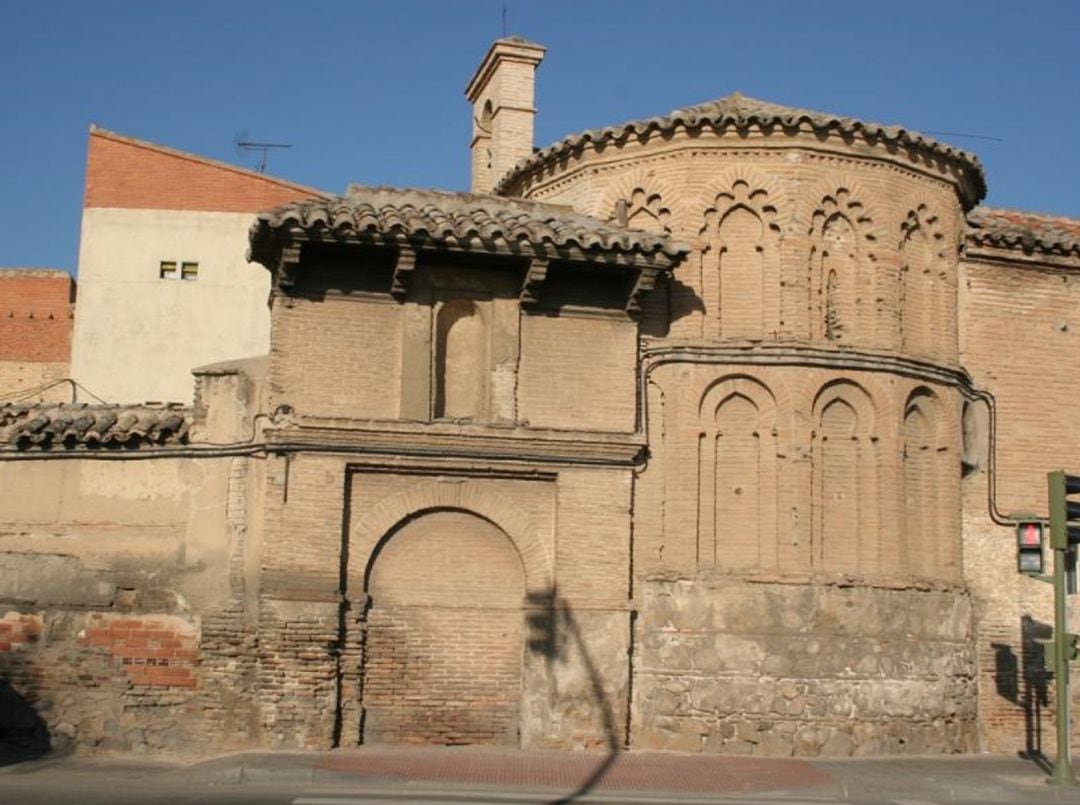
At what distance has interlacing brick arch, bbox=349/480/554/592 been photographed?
1661 cm

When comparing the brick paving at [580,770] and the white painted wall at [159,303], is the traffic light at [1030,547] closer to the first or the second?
the brick paving at [580,770]

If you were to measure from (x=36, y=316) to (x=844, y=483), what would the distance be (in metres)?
22.7

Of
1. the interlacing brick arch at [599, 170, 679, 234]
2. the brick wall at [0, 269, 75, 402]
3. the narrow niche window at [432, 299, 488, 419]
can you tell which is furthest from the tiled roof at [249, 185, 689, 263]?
the brick wall at [0, 269, 75, 402]

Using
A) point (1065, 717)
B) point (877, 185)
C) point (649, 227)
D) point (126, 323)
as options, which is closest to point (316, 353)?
point (649, 227)

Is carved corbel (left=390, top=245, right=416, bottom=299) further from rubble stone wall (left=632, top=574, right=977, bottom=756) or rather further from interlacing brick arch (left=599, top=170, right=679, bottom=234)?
rubble stone wall (left=632, top=574, right=977, bottom=756)

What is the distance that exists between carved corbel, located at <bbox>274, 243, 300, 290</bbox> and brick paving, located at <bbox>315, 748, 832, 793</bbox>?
207 inches

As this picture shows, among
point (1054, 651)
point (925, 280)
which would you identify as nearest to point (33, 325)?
point (925, 280)

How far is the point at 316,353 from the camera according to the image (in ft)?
55.4

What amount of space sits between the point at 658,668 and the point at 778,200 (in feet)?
19.2

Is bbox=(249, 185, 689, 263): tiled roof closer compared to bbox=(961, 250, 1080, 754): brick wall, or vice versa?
bbox=(249, 185, 689, 263): tiled roof

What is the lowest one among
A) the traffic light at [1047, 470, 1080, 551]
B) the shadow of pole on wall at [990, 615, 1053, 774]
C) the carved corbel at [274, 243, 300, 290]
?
the shadow of pole on wall at [990, 615, 1053, 774]

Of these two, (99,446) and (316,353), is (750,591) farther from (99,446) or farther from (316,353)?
(99,446)

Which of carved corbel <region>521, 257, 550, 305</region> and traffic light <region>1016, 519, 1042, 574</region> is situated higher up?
carved corbel <region>521, 257, 550, 305</region>

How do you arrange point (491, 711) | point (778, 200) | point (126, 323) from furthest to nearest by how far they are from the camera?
point (126, 323)
point (778, 200)
point (491, 711)
